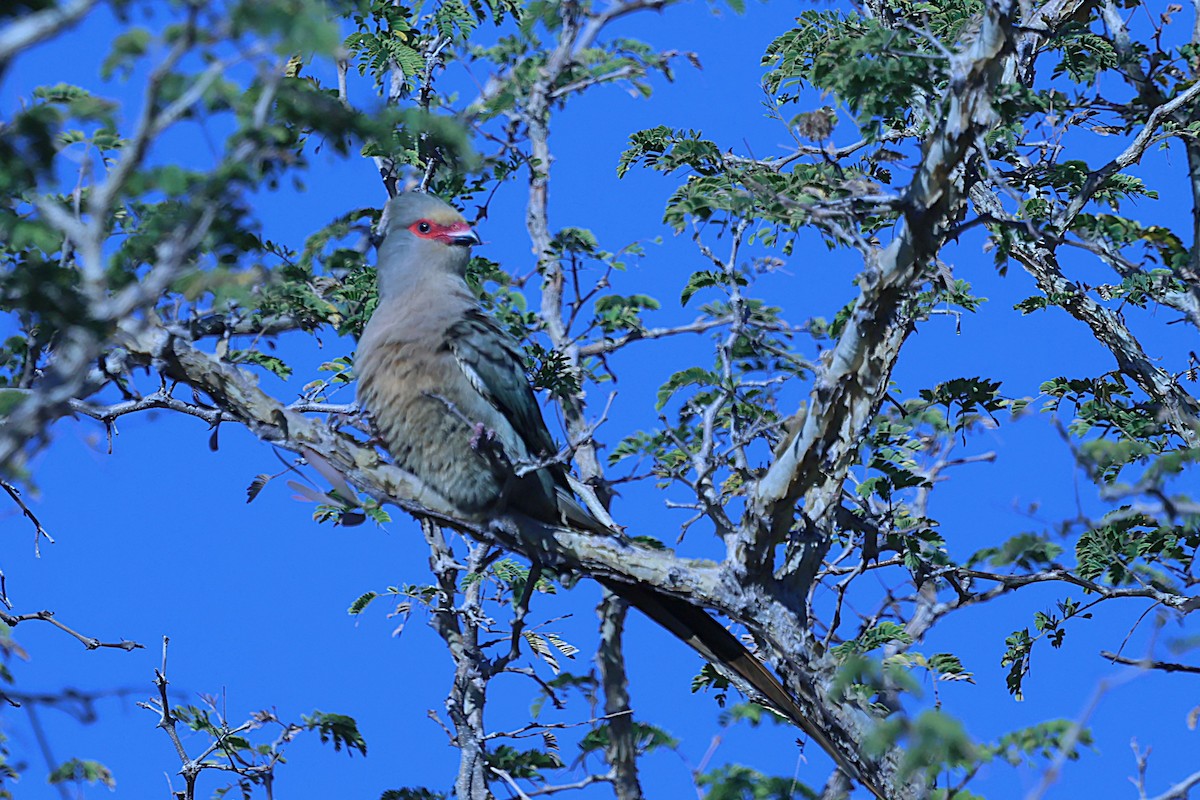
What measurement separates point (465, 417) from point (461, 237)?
0.95 metres

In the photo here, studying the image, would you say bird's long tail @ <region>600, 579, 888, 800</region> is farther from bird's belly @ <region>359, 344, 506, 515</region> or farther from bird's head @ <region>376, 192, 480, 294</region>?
bird's head @ <region>376, 192, 480, 294</region>

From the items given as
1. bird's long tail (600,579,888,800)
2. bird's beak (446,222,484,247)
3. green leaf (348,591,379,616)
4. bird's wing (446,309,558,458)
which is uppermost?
bird's beak (446,222,484,247)

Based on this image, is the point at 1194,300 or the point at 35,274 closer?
the point at 35,274

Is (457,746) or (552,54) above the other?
(552,54)

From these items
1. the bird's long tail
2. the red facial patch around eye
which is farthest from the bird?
the red facial patch around eye

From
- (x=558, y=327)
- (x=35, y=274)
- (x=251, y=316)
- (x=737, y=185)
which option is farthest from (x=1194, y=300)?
(x=35, y=274)

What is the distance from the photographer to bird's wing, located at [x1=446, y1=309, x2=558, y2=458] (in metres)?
4.52

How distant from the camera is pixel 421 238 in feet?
16.1

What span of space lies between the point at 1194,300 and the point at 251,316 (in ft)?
12.3

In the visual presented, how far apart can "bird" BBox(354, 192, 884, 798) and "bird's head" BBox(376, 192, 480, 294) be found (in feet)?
0.25

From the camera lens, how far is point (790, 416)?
4.00 metres

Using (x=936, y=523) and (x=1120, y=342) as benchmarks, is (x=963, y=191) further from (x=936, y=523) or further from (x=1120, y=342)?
(x=1120, y=342)

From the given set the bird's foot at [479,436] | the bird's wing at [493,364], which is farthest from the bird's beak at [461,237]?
the bird's foot at [479,436]

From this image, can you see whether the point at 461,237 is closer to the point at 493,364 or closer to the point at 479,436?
the point at 493,364
